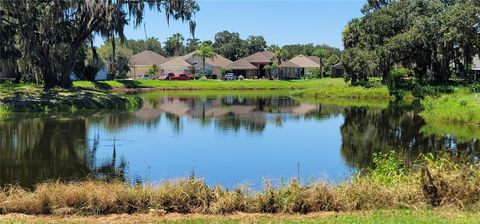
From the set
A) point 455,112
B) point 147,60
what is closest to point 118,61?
point 147,60

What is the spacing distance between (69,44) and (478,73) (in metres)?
49.8

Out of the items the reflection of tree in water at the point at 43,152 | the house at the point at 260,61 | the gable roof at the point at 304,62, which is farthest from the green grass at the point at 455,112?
the gable roof at the point at 304,62

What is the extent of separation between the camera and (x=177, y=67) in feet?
315

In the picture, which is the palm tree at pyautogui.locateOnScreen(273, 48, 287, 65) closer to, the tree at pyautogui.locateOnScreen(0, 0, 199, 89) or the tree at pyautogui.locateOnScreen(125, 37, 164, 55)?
the tree at pyautogui.locateOnScreen(0, 0, 199, 89)

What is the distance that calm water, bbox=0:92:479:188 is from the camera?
53.4 ft

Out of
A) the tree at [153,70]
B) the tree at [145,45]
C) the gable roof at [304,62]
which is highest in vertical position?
the tree at [145,45]

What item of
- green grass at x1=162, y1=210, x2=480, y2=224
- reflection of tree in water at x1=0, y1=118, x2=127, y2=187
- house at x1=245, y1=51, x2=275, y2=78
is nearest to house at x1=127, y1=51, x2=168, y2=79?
house at x1=245, y1=51, x2=275, y2=78

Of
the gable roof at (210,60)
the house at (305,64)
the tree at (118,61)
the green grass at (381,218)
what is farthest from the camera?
the house at (305,64)

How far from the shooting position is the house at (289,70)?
9739cm

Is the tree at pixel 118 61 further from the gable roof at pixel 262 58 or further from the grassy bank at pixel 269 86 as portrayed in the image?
the gable roof at pixel 262 58

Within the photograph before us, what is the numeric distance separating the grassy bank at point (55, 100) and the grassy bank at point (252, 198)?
23905 millimetres

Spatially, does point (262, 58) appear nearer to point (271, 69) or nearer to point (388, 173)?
point (271, 69)

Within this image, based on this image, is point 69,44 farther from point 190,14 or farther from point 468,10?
point 468,10

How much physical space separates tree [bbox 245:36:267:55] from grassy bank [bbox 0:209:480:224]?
113 meters
